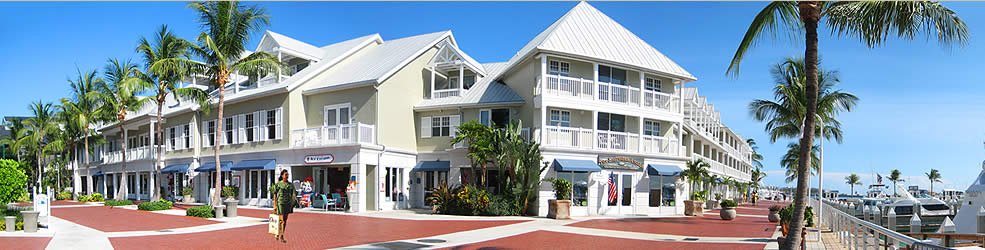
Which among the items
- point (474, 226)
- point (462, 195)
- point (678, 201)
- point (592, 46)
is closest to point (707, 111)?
point (678, 201)

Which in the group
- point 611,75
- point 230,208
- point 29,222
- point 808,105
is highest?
point 611,75

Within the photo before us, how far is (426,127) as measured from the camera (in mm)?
30844

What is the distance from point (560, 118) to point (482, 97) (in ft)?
12.5

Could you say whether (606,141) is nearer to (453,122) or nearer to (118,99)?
(453,122)

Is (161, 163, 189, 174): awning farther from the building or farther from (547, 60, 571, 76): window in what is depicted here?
(547, 60, 571, 76): window

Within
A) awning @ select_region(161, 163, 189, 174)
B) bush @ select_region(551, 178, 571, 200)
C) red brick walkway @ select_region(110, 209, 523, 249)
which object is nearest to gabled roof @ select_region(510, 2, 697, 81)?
bush @ select_region(551, 178, 571, 200)

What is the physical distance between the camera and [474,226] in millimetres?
20578

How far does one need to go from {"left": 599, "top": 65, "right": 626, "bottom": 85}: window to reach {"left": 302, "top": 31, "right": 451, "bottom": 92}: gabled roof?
823cm

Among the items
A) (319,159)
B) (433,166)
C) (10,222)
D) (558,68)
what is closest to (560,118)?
(558,68)

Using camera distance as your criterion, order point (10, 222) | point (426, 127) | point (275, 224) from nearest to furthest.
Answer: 1. point (275, 224)
2. point (10, 222)
3. point (426, 127)

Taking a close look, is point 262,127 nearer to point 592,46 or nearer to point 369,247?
point 592,46

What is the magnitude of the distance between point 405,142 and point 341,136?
328cm

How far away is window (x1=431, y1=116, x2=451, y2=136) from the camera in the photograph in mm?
30234

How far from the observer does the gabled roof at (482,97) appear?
95.3ft
